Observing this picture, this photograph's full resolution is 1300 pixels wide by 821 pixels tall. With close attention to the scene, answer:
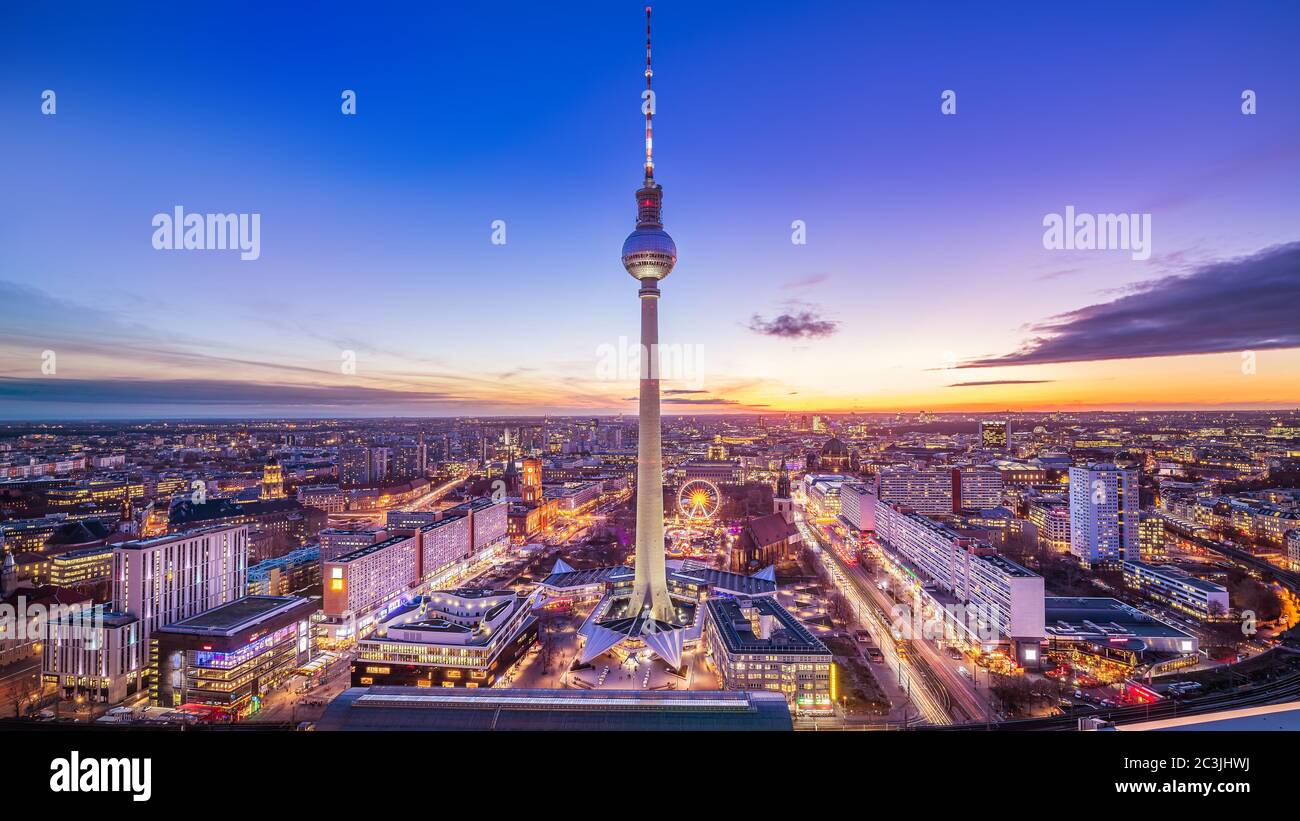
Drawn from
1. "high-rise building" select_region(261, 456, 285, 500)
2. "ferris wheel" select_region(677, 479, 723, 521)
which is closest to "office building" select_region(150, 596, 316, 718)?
"ferris wheel" select_region(677, 479, 723, 521)

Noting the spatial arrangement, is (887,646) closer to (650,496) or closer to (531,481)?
(650,496)

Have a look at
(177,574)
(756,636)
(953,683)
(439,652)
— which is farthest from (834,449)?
(177,574)

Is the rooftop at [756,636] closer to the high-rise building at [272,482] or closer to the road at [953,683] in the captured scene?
the road at [953,683]

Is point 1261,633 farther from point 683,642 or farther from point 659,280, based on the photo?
point 659,280

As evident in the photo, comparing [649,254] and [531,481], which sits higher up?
[649,254]

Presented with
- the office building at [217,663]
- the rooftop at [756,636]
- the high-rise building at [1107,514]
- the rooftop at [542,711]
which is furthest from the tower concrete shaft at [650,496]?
the high-rise building at [1107,514]
